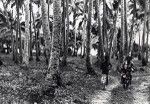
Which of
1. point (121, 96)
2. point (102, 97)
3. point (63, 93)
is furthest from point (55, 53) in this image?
point (121, 96)

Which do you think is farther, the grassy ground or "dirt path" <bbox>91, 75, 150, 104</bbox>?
"dirt path" <bbox>91, 75, 150, 104</bbox>

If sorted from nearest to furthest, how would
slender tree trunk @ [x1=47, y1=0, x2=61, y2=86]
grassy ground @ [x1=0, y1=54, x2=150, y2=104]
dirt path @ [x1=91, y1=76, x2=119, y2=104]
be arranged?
grassy ground @ [x1=0, y1=54, x2=150, y2=104] → dirt path @ [x1=91, y1=76, x2=119, y2=104] → slender tree trunk @ [x1=47, y1=0, x2=61, y2=86]

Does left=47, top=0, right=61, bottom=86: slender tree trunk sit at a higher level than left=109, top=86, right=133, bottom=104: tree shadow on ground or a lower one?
higher

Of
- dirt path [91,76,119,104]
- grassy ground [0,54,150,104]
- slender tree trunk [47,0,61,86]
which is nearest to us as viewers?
grassy ground [0,54,150,104]

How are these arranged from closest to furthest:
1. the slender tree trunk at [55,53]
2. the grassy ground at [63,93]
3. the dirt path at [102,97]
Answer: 1. the grassy ground at [63,93]
2. the dirt path at [102,97]
3. the slender tree trunk at [55,53]

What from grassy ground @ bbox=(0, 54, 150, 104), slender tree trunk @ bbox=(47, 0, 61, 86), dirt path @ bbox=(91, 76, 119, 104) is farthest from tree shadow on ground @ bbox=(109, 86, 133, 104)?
slender tree trunk @ bbox=(47, 0, 61, 86)

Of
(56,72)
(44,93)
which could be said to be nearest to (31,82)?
(56,72)

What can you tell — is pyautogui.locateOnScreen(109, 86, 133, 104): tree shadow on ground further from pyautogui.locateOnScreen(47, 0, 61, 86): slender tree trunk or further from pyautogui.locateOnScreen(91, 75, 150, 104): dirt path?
pyautogui.locateOnScreen(47, 0, 61, 86): slender tree trunk

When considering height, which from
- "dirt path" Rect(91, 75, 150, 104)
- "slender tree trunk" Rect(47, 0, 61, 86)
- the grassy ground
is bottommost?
"dirt path" Rect(91, 75, 150, 104)

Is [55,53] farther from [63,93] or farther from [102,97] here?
[102,97]

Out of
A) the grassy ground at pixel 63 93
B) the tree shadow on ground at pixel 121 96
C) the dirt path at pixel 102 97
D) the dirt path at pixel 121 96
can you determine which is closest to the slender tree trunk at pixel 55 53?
the grassy ground at pixel 63 93

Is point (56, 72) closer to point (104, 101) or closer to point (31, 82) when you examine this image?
point (31, 82)

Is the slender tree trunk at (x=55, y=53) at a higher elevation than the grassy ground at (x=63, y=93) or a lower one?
higher

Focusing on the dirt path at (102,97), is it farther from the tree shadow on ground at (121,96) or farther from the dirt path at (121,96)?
the tree shadow on ground at (121,96)
